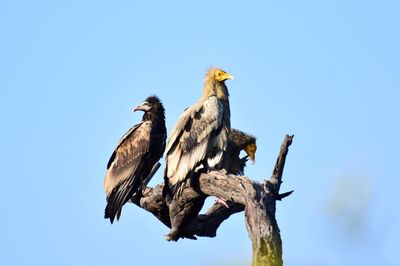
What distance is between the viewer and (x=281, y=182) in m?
11.1

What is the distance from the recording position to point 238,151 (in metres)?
15.8

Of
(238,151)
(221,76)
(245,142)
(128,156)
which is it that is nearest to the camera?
(221,76)

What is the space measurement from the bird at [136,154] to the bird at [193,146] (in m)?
1.18

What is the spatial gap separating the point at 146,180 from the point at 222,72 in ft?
5.79

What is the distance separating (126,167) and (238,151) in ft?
5.83

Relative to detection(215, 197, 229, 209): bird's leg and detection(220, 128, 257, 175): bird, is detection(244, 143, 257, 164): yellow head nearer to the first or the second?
detection(220, 128, 257, 175): bird

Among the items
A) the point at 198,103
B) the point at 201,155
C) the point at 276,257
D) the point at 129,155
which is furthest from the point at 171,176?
the point at 276,257

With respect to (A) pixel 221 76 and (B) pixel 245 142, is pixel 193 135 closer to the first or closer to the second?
(A) pixel 221 76

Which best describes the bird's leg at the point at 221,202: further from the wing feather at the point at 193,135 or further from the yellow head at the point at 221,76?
the yellow head at the point at 221,76

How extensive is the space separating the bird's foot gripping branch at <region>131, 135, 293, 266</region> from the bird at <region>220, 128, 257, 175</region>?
1.59 metres

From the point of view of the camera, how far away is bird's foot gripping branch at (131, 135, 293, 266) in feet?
32.1

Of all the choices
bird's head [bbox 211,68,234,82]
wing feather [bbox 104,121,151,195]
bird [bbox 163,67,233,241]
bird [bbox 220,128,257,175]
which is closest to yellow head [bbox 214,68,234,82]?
bird's head [bbox 211,68,234,82]

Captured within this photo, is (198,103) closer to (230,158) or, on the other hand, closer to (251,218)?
(230,158)

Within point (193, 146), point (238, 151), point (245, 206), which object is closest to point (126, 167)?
point (238, 151)
